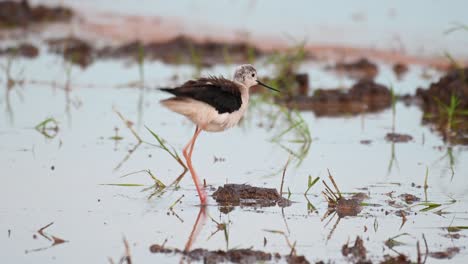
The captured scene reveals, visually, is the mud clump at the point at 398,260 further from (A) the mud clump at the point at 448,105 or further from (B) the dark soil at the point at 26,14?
(B) the dark soil at the point at 26,14

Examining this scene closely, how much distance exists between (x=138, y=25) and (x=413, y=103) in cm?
568

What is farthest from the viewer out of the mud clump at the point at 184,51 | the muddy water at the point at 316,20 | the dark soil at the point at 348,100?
the muddy water at the point at 316,20

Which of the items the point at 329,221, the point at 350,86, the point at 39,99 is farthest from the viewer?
the point at 350,86

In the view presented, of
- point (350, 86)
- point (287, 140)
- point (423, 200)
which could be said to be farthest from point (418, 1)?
point (423, 200)

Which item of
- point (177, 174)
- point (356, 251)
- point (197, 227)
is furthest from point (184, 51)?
point (356, 251)

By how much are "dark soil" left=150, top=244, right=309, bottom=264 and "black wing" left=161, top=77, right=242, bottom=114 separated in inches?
60.7

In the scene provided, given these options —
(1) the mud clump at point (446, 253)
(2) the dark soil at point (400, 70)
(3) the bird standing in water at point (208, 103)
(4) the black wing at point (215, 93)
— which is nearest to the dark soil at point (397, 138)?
(3) the bird standing in water at point (208, 103)

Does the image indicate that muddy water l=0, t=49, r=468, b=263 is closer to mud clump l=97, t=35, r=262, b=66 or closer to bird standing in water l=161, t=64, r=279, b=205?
bird standing in water l=161, t=64, r=279, b=205

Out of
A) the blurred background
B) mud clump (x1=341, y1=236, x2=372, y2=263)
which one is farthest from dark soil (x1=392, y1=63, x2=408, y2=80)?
mud clump (x1=341, y1=236, x2=372, y2=263)

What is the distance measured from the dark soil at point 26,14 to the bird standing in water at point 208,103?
8.12m

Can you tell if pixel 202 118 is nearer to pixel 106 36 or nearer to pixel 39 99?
pixel 39 99

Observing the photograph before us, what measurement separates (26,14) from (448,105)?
7.37 metres

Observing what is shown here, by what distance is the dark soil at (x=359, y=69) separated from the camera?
12680mm

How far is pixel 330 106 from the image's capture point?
10.8 meters
